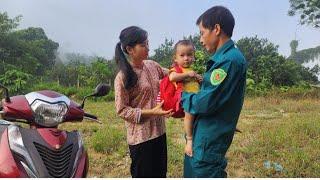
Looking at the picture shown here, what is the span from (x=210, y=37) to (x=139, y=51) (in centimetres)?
57

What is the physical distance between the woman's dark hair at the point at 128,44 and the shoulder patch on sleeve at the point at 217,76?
642mm

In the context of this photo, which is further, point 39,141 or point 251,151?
point 251,151

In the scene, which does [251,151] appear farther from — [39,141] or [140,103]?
[39,141]

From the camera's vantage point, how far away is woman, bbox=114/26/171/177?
8.46 feet

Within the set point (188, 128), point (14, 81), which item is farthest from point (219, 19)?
point (14, 81)

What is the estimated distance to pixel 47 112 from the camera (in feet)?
7.38

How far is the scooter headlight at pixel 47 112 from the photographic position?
2238mm

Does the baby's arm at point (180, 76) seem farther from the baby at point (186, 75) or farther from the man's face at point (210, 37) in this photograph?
the man's face at point (210, 37)

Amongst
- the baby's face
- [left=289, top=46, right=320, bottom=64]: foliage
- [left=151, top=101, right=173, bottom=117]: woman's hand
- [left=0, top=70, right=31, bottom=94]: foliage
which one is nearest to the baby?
the baby's face

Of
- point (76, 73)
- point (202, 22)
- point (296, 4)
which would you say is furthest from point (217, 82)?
point (296, 4)

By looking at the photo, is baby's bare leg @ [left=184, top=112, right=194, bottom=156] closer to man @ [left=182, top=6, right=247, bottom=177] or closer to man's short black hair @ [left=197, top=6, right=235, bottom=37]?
man @ [left=182, top=6, right=247, bottom=177]

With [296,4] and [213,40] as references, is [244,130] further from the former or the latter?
[296,4]

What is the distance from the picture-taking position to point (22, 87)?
60.8 feet

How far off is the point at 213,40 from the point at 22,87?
17278 millimetres
